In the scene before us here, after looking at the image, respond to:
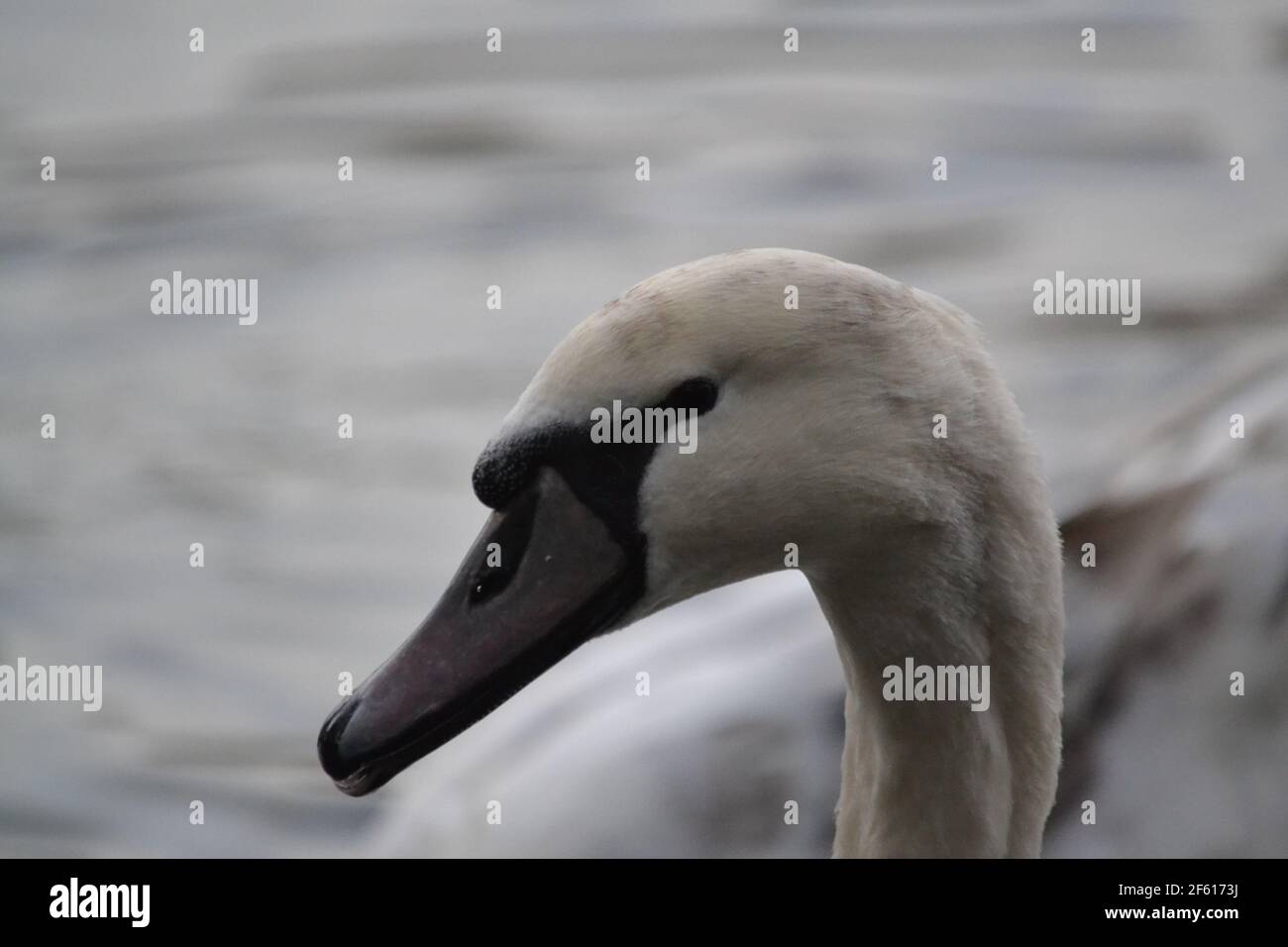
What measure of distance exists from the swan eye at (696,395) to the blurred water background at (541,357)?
52.1 inches

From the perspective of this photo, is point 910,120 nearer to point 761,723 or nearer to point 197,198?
point 197,198

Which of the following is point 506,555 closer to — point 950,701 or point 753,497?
point 753,497

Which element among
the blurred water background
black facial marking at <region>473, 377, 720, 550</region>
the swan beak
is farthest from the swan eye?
the blurred water background

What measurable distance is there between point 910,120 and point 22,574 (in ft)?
10.1

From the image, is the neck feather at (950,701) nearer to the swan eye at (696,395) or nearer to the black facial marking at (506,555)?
the swan eye at (696,395)

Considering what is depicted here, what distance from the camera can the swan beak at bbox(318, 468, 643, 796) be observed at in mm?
2201

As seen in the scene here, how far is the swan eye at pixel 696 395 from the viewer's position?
215 cm

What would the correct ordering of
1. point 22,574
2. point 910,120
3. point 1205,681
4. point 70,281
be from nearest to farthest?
point 1205,681 → point 22,574 → point 70,281 → point 910,120

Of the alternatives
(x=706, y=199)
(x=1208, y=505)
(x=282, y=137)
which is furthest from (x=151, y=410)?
(x=1208, y=505)

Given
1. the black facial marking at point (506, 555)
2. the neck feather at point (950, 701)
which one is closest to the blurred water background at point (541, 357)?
the neck feather at point (950, 701)

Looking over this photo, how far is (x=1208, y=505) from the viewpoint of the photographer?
3531mm

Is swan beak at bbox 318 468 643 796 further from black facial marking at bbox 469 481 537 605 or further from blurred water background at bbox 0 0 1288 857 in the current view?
blurred water background at bbox 0 0 1288 857

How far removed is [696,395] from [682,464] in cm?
9

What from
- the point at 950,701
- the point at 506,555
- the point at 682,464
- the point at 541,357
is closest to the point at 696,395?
the point at 682,464
